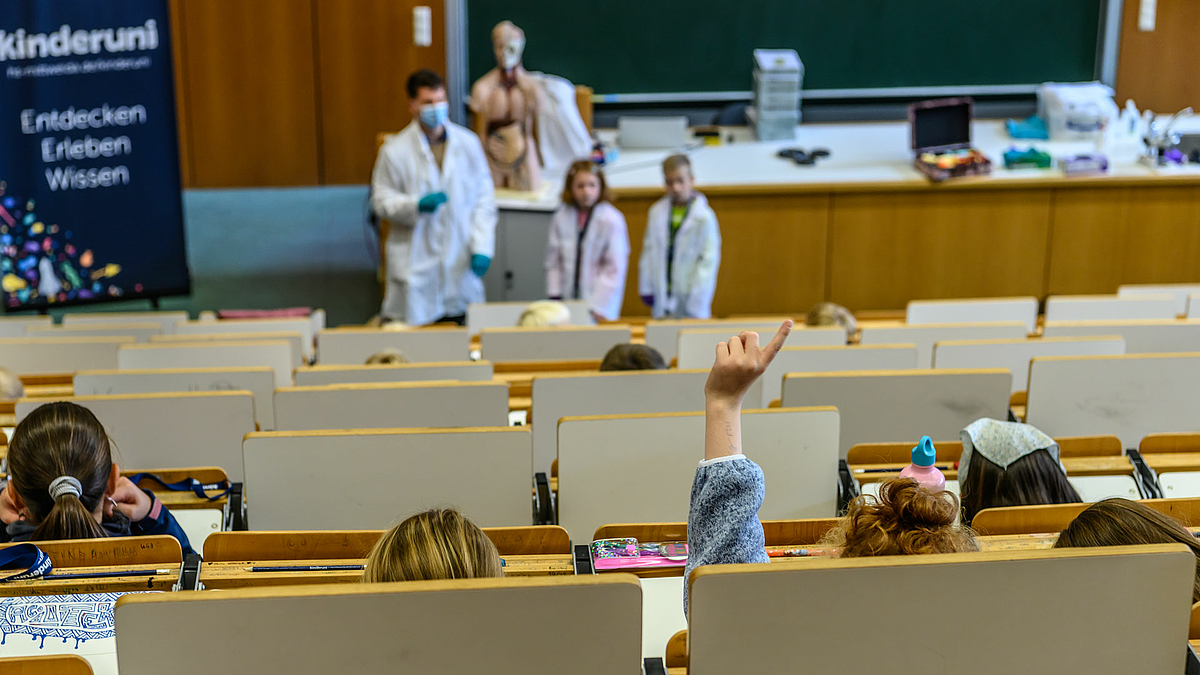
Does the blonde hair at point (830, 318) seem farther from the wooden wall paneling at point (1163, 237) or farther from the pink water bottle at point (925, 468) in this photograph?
the wooden wall paneling at point (1163, 237)

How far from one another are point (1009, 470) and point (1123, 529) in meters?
0.64

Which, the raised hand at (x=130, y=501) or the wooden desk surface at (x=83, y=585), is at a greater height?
the raised hand at (x=130, y=501)

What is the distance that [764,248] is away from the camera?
6938 millimetres

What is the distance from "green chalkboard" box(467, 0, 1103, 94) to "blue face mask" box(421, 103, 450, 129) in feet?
11.3

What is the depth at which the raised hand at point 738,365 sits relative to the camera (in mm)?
1784

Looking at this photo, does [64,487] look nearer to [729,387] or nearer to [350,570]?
[350,570]

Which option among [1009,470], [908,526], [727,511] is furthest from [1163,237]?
[727,511]

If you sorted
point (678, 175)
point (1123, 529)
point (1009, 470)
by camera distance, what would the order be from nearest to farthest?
point (1123, 529), point (1009, 470), point (678, 175)

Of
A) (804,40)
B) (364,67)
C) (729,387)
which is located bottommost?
(729,387)

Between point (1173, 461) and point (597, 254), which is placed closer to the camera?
point (1173, 461)

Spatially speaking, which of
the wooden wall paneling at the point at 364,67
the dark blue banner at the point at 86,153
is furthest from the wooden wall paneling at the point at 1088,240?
the dark blue banner at the point at 86,153

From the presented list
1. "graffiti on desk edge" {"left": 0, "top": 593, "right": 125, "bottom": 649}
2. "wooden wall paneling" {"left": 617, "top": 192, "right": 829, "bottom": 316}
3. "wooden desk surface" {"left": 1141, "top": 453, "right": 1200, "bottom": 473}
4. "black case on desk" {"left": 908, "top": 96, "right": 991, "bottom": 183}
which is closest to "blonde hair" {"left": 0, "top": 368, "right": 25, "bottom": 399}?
"graffiti on desk edge" {"left": 0, "top": 593, "right": 125, "bottom": 649}

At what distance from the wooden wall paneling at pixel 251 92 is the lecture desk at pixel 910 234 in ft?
10.5

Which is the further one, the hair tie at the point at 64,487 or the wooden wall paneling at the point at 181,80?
the wooden wall paneling at the point at 181,80
